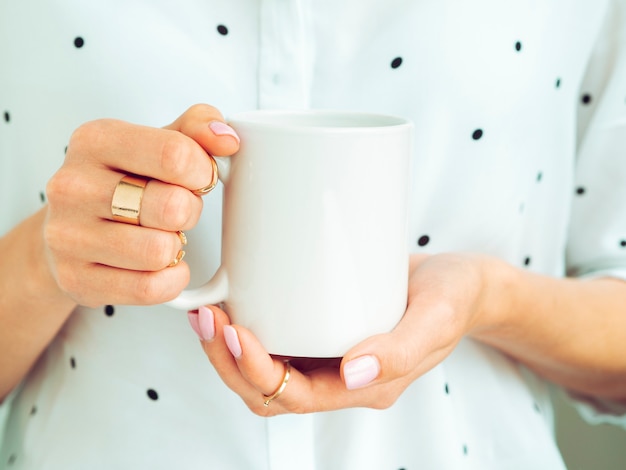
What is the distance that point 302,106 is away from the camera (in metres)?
0.59

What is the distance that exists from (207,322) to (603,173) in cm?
52

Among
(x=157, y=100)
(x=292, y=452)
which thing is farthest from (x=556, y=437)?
(x=157, y=100)

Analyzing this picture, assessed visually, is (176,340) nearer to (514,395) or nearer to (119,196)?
(119,196)

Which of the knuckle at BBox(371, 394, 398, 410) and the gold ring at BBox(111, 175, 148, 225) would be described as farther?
the knuckle at BBox(371, 394, 398, 410)

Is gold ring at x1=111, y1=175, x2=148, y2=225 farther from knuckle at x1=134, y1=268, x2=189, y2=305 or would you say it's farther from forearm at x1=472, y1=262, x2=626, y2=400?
forearm at x1=472, y1=262, x2=626, y2=400

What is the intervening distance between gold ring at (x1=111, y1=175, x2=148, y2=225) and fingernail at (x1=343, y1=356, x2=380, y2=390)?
17 cm

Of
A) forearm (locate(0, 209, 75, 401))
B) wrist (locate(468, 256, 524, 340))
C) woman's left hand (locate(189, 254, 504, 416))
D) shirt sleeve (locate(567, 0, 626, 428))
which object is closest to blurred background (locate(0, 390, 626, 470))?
shirt sleeve (locate(567, 0, 626, 428))

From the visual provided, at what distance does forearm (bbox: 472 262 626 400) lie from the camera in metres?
0.63

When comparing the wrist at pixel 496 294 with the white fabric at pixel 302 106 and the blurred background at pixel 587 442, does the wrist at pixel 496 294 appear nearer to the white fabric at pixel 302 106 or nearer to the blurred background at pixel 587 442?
the white fabric at pixel 302 106

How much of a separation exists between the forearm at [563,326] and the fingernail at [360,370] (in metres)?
0.20

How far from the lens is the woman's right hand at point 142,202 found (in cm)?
41

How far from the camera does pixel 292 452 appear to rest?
621mm

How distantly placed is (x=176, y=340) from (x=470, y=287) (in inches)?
11.1

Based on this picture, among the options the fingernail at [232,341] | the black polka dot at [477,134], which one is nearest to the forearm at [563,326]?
the black polka dot at [477,134]
